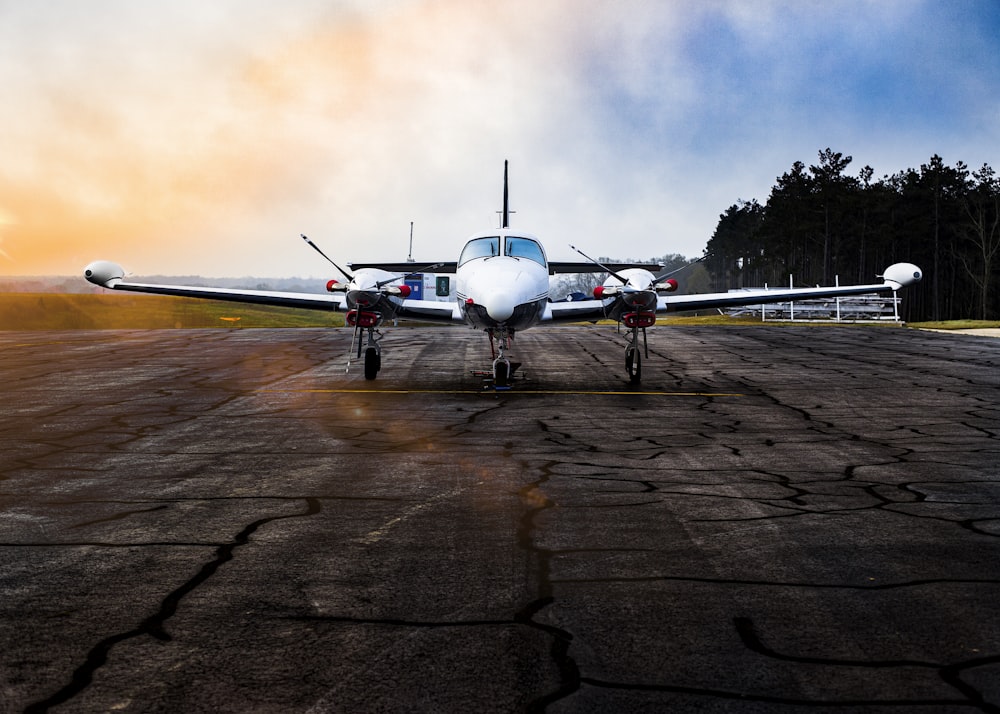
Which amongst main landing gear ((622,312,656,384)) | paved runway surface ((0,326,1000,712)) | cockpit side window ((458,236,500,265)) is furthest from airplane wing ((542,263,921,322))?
paved runway surface ((0,326,1000,712))

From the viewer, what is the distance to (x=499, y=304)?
16.3 metres

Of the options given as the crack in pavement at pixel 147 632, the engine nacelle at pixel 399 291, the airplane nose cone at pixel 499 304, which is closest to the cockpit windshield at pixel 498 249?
the engine nacelle at pixel 399 291

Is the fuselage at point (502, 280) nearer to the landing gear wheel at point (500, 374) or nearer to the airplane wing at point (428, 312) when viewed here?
the landing gear wheel at point (500, 374)

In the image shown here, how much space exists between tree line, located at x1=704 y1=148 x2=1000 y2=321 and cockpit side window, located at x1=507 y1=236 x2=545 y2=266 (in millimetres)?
73056

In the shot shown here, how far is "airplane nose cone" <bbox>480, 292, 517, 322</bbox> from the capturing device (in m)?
16.3

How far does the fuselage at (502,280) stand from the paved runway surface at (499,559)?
3.01 metres

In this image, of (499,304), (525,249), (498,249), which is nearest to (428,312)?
(498,249)

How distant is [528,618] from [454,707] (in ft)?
3.75

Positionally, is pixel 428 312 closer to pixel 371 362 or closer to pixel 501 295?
pixel 371 362

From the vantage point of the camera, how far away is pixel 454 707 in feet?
11.6

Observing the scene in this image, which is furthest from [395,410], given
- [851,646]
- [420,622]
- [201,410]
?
[851,646]

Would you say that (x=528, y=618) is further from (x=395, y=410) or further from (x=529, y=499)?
(x=395, y=410)

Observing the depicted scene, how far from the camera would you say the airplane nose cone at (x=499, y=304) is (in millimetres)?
16281

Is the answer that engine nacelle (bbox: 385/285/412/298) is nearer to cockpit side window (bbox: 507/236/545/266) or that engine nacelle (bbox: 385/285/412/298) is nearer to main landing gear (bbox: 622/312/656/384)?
cockpit side window (bbox: 507/236/545/266)
